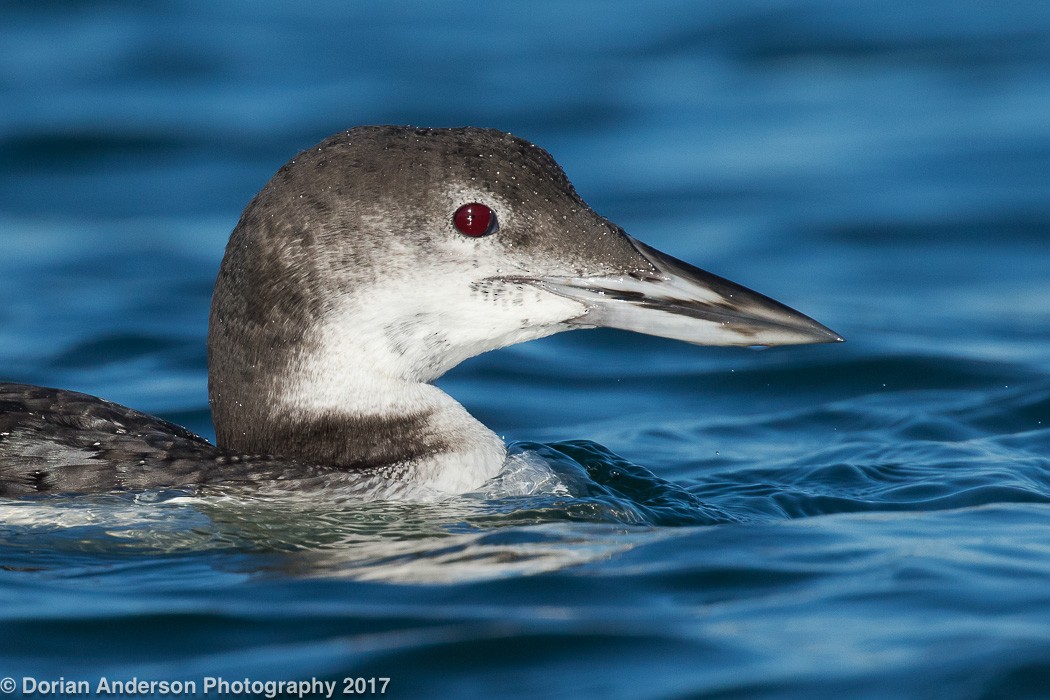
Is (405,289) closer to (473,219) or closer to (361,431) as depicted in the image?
(473,219)

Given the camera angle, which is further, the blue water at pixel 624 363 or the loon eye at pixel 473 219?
the loon eye at pixel 473 219

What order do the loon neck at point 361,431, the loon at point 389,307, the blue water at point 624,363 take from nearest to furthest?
the blue water at point 624,363
the loon at point 389,307
the loon neck at point 361,431

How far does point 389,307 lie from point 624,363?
293 centimetres

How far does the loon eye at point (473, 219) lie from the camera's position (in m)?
5.04

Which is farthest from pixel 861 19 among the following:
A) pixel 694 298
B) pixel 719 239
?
pixel 694 298

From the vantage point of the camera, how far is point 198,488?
15.7ft

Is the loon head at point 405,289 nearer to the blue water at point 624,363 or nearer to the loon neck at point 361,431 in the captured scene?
the loon neck at point 361,431

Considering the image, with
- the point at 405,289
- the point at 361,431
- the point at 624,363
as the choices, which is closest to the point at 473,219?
the point at 405,289

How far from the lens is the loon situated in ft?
16.4

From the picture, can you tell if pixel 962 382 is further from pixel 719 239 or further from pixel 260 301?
pixel 260 301

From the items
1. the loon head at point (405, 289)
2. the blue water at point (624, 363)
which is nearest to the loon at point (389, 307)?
the loon head at point (405, 289)

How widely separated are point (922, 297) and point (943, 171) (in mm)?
1918

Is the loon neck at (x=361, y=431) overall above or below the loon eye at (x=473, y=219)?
below

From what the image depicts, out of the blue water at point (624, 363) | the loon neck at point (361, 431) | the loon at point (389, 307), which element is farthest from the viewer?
the loon neck at point (361, 431)
